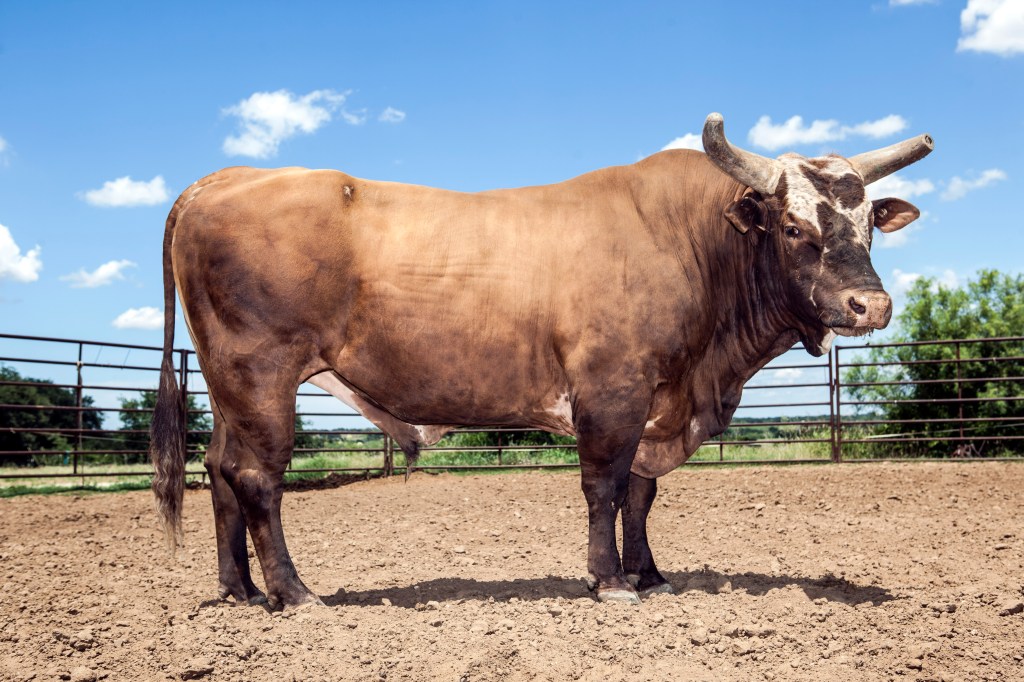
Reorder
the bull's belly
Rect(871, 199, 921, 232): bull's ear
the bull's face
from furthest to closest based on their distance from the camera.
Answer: Rect(871, 199, 921, 232): bull's ear, the bull's belly, the bull's face

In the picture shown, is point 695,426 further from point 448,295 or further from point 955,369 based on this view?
point 955,369

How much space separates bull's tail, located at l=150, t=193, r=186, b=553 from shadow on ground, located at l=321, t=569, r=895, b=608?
39.9 inches

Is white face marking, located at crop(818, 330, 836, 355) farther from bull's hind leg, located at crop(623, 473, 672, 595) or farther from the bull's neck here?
bull's hind leg, located at crop(623, 473, 672, 595)

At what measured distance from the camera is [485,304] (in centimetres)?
496

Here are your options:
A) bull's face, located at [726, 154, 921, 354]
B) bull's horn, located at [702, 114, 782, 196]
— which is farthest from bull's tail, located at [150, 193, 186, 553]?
bull's face, located at [726, 154, 921, 354]

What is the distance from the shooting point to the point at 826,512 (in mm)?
8539

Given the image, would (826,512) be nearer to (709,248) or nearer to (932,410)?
(709,248)

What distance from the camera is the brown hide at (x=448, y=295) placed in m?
4.89

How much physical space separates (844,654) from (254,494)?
3076 millimetres

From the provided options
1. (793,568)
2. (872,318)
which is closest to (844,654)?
(872,318)

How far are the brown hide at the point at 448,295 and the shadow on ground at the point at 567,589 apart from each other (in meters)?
1.00

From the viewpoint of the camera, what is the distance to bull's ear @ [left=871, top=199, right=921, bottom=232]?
5586 millimetres

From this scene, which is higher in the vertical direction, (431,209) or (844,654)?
(431,209)

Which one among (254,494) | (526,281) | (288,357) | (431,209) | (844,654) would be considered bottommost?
(844,654)
